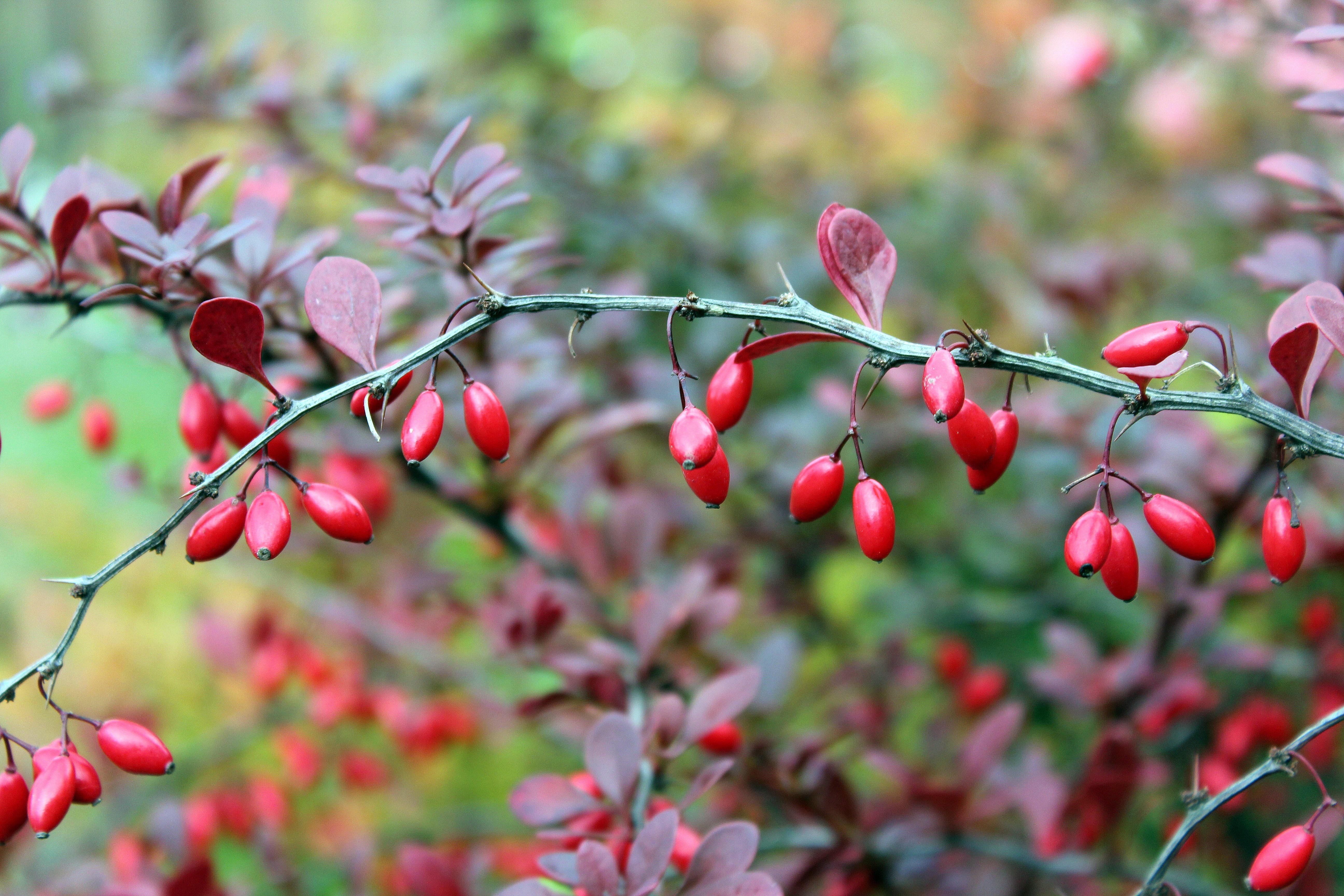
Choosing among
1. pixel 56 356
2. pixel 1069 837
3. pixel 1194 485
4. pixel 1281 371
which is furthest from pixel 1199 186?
pixel 56 356

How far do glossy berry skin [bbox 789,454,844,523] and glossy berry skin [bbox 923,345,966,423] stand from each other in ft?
0.27

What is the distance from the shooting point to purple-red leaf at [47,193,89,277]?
0.71 m

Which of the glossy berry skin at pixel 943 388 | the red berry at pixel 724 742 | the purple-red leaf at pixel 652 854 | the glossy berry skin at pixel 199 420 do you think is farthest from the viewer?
the red berry at pixel 724 742

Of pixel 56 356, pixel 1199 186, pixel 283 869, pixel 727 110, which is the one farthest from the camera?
pixel 56 356

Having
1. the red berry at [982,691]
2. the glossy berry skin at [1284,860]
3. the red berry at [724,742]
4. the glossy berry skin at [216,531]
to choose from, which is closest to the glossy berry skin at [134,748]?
the glossy berry skin at [216,531]

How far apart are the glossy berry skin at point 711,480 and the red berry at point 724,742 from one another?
1.21 ft

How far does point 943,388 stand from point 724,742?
20.1 inches

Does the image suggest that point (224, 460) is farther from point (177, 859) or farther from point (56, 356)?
point (56, 356)

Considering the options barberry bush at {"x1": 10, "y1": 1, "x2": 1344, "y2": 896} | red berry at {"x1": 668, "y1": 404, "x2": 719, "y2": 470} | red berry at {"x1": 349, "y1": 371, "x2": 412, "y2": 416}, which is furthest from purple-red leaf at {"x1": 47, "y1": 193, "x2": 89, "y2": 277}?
red berry at {"x1": 668, "y1": 404, "x2": 719, "y2": 470}

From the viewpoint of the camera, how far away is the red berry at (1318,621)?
1299 mm

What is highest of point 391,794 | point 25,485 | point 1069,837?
point 1069,837

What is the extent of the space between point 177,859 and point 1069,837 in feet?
3.42

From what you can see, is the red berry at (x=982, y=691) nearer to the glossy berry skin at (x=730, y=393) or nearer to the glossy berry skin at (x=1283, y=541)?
the glossy berry skin at (x=1283, y=541)

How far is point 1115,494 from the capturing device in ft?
4.59
